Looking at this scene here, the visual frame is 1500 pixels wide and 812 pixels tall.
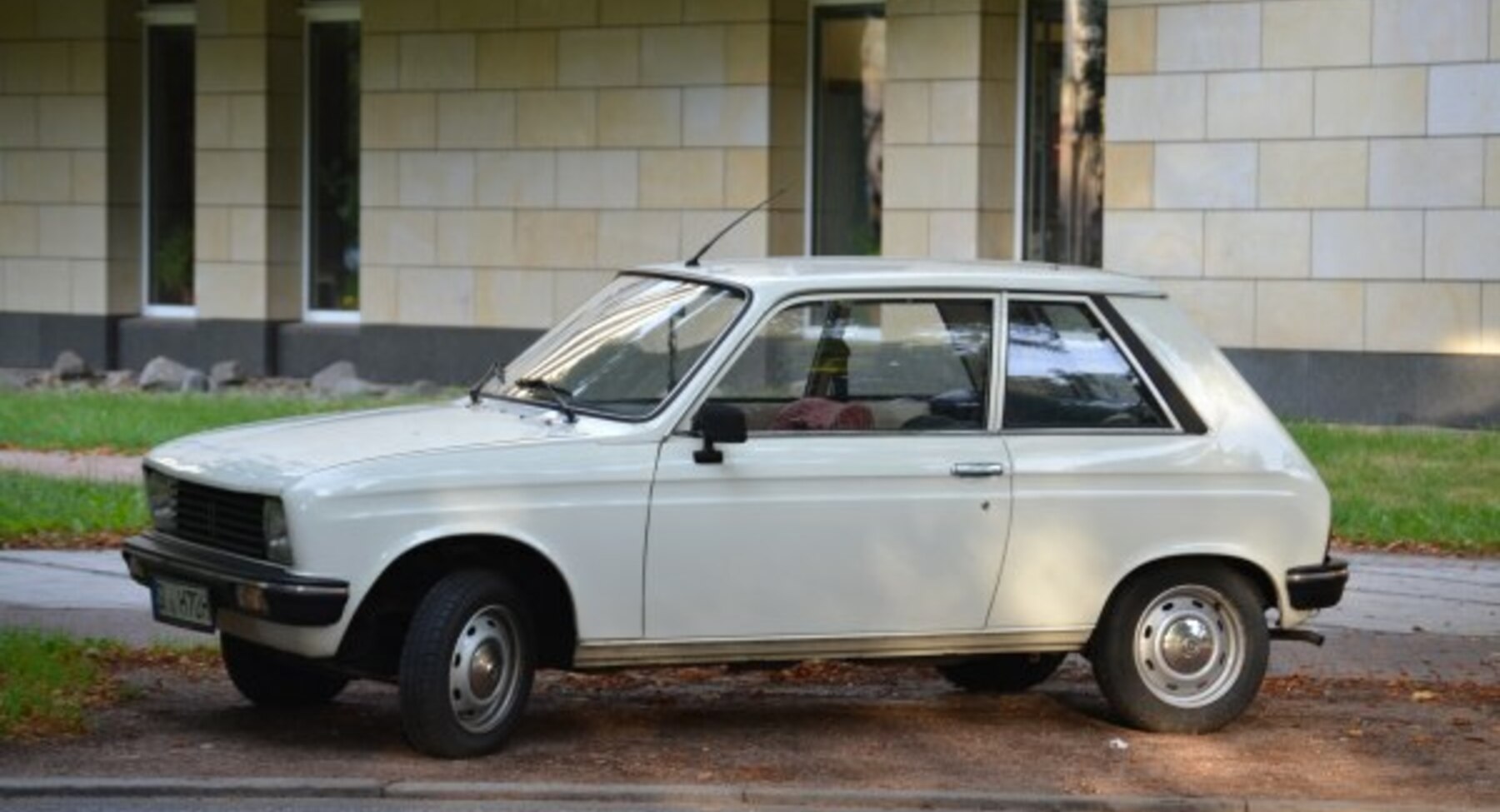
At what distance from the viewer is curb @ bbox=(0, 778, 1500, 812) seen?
28.5 ft

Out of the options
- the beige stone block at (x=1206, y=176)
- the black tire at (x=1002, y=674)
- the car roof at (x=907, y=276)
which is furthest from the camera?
the beige stone block at (x=1206, y=176)

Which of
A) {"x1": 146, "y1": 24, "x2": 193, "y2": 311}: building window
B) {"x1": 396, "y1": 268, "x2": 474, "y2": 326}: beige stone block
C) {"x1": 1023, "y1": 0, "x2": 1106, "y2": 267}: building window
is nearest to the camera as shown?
{"x1": 1023, "y1": 0, "x2": 1106, "y2": 267}: building window

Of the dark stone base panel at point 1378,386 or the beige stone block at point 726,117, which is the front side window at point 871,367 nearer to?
the dark stone base panel at point 1378,386

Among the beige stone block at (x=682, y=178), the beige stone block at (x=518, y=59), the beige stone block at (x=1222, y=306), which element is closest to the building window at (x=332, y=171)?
the beige stone block at (x=518, y=59)

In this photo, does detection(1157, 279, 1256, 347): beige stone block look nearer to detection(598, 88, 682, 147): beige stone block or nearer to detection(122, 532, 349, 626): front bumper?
detection(598, 88, 682, 147): beige stone block

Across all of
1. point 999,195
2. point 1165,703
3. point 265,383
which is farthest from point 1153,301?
point 265,383

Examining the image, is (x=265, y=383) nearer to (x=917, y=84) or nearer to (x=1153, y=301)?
(x=917, y=84)

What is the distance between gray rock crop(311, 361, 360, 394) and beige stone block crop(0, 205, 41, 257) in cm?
339

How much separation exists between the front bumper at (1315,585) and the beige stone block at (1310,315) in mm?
10937

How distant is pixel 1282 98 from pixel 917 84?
3085 mm

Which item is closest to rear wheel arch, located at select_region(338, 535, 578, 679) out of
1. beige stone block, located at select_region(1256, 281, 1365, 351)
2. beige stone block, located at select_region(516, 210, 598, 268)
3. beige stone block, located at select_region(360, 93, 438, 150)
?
beige stone block, located at select_region(1256, 281, 1365, 351)

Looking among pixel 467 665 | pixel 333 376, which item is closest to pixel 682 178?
pixel 333 376

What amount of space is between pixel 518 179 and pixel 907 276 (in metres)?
14.8

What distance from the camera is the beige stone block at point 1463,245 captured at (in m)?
20.1
